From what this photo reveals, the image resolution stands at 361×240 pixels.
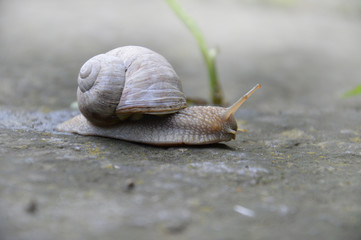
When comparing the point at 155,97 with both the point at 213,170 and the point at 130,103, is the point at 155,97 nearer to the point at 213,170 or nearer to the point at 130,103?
the point at 130,103

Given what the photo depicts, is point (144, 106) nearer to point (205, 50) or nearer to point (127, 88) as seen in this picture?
point (127, 88)

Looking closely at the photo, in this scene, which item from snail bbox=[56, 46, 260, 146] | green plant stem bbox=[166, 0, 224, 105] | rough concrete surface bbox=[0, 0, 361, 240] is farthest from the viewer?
green plant stem bbox=[166, 0, 224, 105]

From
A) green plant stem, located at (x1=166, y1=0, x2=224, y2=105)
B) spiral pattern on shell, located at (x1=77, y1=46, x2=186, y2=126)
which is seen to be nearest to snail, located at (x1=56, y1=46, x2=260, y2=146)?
spiral pattern on shell, located at (x1=77, y1=46, x2=186, y2=126)

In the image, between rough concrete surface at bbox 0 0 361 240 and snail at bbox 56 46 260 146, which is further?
snail at bbox 56 46 260 146

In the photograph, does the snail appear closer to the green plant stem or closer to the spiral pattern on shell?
the spiral pattern on shell

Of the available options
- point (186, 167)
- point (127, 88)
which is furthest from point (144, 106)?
point (186, 167)

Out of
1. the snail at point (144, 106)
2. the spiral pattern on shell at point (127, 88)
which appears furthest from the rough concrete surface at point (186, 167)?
the spiral pattern on shell at point (127, 88)

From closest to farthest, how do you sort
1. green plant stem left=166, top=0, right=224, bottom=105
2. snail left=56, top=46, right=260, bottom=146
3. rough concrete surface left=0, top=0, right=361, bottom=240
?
rough concrete surface left=0, top=0, right=361, bottom=240
snail left=56, top=46, right=260, bottom=146
green plant stem left=166, top=0, right=224, bottom=105

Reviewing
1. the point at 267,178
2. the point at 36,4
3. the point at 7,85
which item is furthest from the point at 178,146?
the point at 36,4
